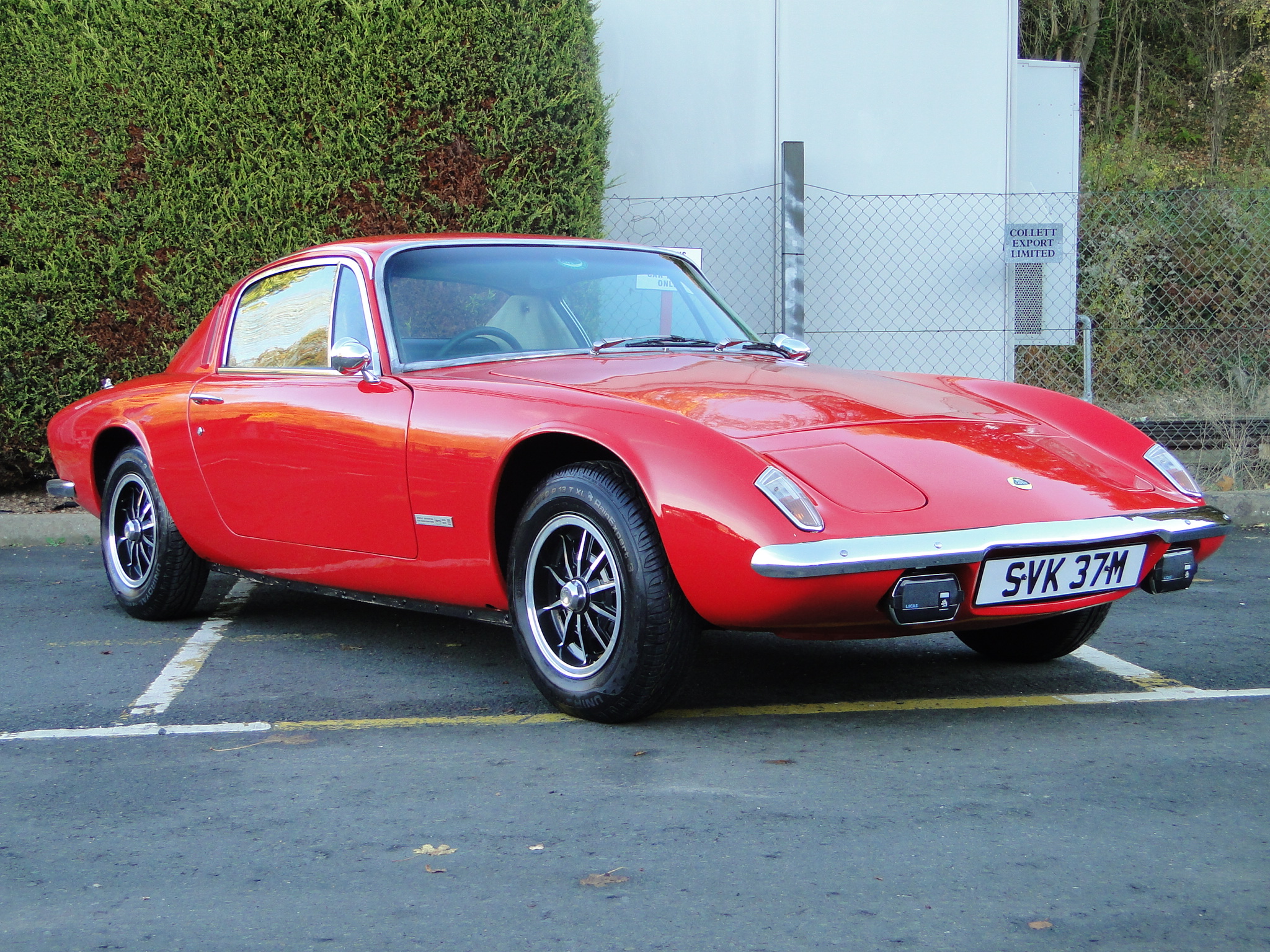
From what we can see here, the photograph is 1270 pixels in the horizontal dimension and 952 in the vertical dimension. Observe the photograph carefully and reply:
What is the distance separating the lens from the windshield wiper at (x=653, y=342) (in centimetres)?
430

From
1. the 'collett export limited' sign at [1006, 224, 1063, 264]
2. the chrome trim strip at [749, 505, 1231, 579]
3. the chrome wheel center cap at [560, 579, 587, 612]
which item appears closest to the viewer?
the chrome trim strip at [749, 505, 1231, 579]

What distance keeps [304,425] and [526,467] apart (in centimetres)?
96

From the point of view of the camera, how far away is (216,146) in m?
8.26

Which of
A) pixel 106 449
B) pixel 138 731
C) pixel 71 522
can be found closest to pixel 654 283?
pixel 138 731

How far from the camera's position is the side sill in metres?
3.93

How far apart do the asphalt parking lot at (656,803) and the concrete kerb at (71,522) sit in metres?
3.23

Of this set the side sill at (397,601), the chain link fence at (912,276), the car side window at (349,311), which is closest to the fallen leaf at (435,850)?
the side sill at (397,601)

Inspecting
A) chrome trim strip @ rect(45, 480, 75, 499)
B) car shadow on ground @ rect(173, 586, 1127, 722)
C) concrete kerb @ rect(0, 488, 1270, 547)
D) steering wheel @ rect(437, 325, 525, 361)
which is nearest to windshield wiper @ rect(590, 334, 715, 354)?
steering wheel @ rect(437, 325, 525, 361)

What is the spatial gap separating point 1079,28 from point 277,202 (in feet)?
67.7

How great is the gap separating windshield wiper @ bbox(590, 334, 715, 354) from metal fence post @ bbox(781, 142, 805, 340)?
13.8 ft

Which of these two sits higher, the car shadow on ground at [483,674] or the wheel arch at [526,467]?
the wheel arch at [526,467]

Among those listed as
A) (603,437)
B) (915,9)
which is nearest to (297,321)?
(603,437)

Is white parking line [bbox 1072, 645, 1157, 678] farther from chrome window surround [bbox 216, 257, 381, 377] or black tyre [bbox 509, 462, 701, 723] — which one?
chrome window surround [bbox 216, 257, 381, 377]

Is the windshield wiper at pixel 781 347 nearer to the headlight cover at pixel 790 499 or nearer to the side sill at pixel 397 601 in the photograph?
the side sill at pixel 397 601
